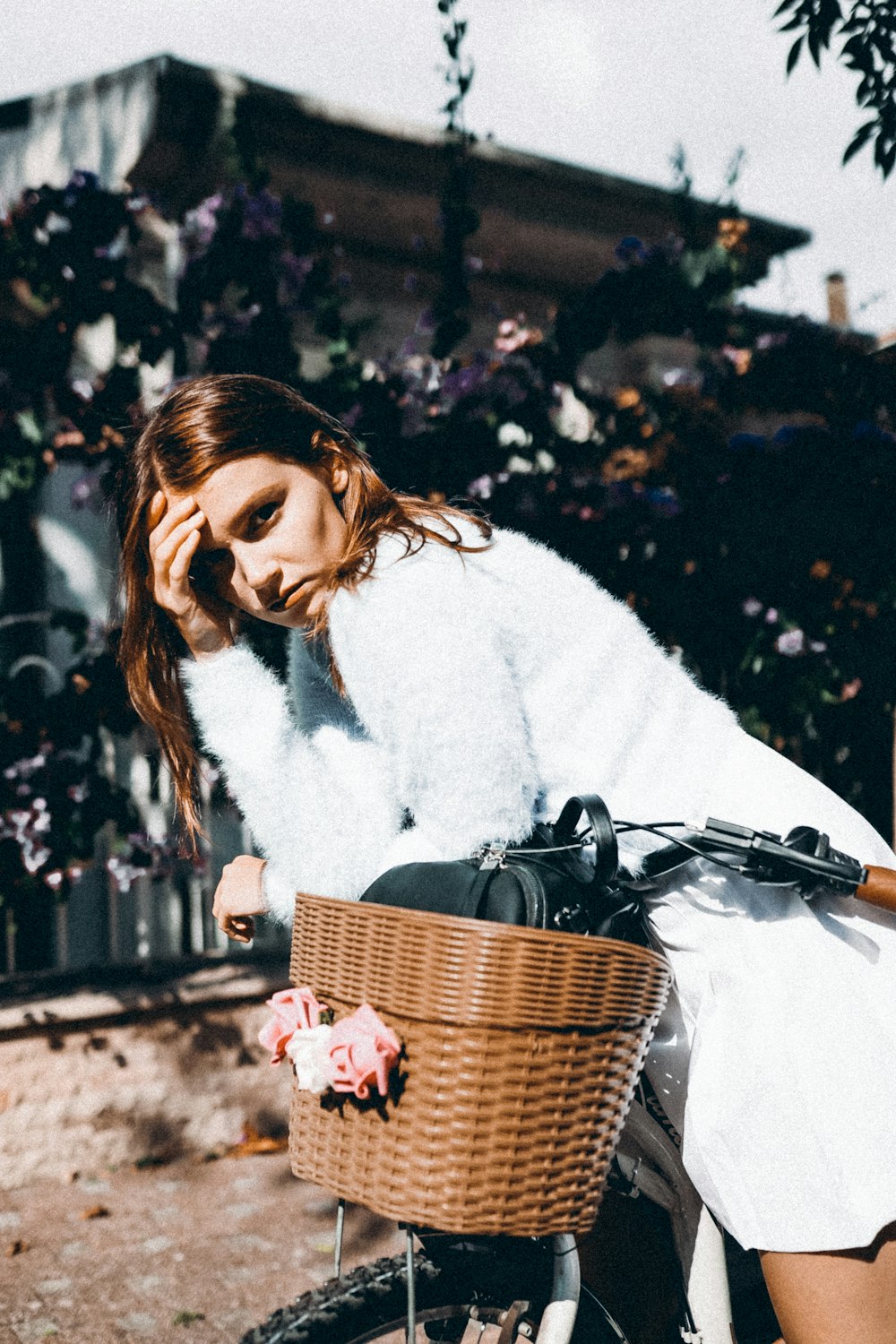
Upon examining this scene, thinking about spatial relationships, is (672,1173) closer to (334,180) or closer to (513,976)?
(513,976)

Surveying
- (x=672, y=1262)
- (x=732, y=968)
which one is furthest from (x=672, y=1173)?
(x=732, y=968)

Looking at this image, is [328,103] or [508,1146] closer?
[508,1146]

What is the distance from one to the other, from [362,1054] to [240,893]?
21.2 inches

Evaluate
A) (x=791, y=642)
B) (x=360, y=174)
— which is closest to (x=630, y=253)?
(x=791, y=642)

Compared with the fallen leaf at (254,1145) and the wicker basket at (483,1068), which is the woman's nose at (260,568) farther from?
the fallen leaf at (254,1145)

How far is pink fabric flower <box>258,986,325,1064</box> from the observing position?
1.24 metres

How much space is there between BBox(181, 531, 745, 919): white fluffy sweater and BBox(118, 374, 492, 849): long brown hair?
2.6 inches

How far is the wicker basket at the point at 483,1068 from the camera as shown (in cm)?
Answer: 114

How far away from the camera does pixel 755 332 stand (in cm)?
463

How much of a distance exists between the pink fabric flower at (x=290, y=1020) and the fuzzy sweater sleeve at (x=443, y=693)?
0.23 meters

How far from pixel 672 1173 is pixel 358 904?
0.80 m

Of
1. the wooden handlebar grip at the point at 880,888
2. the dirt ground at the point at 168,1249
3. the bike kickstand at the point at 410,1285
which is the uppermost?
the wooden handlebar grip at the point at 880,888

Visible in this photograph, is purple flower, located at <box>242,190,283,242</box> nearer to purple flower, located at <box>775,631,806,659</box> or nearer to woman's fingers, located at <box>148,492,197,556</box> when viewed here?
purple flower, located at <box>775,631,806,659</box>

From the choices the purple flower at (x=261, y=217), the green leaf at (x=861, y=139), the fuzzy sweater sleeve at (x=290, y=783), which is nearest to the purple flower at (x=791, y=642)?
the green leaf at (x=861, y=139)
